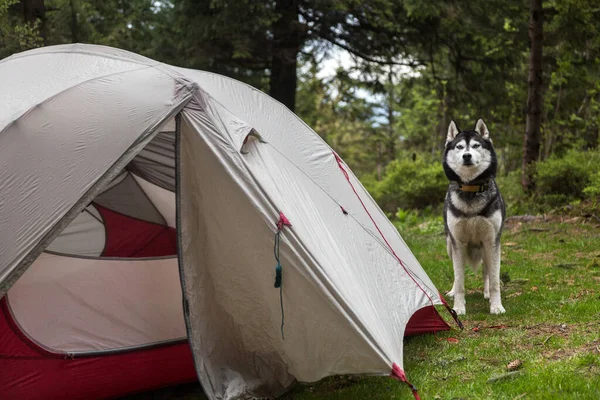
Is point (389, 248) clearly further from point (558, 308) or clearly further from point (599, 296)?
point (599, 296)

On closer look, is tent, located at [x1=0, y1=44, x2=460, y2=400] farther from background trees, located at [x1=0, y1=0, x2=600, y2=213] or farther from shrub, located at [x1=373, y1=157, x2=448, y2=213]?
shrub, located at [x1=373, y1=157, x2=448, y2=213]

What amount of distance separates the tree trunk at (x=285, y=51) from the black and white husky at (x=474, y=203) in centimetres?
622

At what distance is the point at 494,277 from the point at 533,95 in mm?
6280

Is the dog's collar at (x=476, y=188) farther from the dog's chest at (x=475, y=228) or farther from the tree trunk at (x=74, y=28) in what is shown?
the tree trunk at (x=74, y=28)

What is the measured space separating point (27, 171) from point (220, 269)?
128 cm

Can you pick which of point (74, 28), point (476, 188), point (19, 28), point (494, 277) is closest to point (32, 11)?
point (74, 28)

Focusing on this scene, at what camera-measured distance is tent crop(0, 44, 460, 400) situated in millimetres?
3791

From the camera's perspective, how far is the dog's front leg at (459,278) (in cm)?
593

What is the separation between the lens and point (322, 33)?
12.0 meters

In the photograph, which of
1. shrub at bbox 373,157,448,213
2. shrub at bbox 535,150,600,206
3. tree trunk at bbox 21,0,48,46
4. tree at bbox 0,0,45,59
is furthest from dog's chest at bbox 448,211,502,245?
shrub at bbox 373,157,448,213

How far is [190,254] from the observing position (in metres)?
4.19

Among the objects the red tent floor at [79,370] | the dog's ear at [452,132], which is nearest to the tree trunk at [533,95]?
the dog's ear at [452,132]

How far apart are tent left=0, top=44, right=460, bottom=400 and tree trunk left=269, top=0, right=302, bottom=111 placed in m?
6.89

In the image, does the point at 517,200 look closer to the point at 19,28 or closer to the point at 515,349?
the point at 515,349
